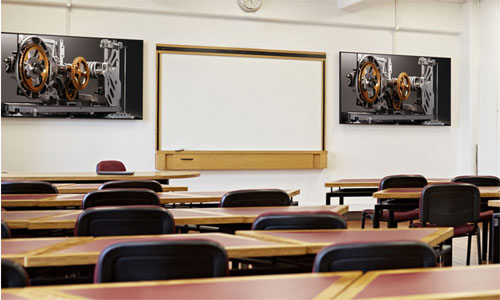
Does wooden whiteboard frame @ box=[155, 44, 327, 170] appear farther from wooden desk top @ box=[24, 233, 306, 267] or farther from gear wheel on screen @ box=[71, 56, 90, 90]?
wooden desk top @ box=[24, 233, 306, 267]

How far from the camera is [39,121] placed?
7680mm

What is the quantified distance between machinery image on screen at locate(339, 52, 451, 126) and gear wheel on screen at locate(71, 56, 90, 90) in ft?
12.2

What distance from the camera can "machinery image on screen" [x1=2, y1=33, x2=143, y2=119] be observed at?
24.5 ft

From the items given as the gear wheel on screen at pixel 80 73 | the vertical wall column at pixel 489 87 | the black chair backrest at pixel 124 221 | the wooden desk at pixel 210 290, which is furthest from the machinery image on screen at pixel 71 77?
the wooden desk at pixel 210 290

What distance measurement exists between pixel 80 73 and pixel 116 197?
182 inches

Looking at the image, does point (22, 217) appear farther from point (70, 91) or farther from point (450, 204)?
point (70, 91)

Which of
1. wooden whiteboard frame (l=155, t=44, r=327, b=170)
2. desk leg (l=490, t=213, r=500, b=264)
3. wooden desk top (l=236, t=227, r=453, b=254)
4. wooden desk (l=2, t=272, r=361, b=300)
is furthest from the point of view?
wooden whiteboard frame (l=155, t=44, r=327, b=170)

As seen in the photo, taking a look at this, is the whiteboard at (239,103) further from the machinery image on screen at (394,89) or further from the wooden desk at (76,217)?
the wooden desk at (76,217)

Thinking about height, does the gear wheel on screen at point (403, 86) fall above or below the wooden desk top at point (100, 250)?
above

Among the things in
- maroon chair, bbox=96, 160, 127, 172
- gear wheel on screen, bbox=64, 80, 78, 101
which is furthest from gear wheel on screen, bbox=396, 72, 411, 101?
gear wheel on screen, bbox=64, 80, 78, 101

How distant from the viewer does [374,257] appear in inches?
71.9

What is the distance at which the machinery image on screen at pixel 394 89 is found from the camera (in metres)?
8.95

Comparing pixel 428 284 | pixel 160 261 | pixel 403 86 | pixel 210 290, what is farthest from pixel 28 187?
pixel 403 86

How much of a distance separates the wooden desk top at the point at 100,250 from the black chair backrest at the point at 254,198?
1304 millimetres
